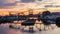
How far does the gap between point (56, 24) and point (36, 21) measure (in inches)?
12.0

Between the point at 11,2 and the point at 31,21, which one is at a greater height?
the point at 11,2

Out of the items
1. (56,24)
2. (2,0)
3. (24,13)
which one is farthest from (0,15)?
(56,24)

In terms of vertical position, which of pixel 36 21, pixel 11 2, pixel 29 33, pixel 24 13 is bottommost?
pixel 29 33

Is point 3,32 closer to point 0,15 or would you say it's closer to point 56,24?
point 0,15

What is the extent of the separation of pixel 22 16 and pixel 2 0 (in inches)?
15.5

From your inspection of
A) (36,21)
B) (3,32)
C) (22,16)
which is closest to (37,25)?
(36,21)

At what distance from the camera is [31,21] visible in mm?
2061

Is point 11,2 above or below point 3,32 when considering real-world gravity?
above

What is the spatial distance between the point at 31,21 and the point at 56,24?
0.38 metres

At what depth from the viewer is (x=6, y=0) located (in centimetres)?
212

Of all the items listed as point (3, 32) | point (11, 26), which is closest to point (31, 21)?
point (11, 26)

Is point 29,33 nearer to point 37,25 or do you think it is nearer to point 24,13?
point 37,25

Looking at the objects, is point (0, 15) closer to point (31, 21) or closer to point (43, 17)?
point (31, 21)

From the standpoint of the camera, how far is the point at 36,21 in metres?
2.10
